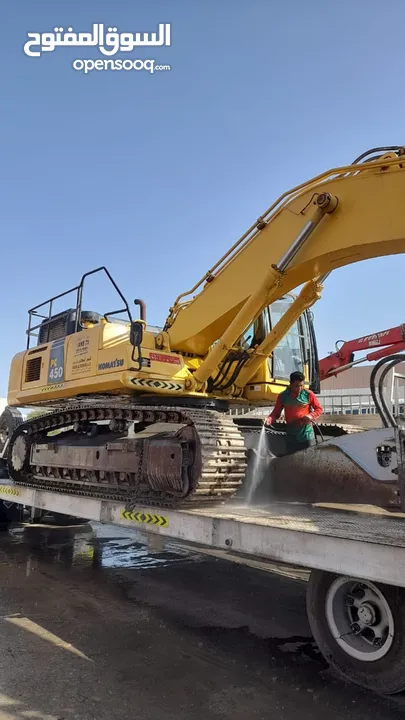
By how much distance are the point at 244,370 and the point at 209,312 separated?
838 millimetres

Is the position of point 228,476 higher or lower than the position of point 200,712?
higher

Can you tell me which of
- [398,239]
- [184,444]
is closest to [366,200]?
[398,239]

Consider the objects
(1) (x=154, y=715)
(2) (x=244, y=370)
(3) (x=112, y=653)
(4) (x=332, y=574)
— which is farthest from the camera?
(2) (x=244, y=370)

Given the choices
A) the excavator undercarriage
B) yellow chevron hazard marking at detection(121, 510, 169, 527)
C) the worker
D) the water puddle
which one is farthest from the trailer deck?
the water puddle

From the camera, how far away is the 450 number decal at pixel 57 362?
7215 millimetres

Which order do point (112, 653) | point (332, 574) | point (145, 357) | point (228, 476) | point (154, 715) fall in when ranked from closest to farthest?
point (154, 715) < point (332, 574) < point (112, 653) < point (228, 476) < point (145, 357)

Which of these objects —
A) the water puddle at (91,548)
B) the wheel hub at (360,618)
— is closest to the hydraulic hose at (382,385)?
the wheel hub at (360,618)

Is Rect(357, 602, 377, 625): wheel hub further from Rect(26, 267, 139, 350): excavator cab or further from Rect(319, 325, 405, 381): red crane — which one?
Rect(319, 325, 405, 381): red crane

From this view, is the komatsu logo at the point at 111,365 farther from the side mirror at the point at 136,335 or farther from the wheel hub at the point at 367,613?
the wheel hub at the point at 367,613

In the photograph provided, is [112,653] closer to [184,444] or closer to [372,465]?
[184,444]

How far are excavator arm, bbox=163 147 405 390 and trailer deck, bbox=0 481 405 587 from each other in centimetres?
171

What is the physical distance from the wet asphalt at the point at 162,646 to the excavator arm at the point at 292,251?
2244 millimetres

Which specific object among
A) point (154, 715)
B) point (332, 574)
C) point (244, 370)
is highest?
point (244, 370)

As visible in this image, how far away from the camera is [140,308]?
671 centimetres
